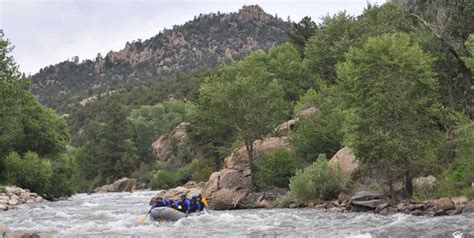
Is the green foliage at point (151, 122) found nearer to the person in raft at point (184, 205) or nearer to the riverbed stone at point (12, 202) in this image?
the riverbed stone at point (12, 202)

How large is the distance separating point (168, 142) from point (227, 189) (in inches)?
2110

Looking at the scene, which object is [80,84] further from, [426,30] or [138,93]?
[426,30]

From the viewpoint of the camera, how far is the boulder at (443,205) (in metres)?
22.8

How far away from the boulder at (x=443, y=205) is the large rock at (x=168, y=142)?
59.0 m

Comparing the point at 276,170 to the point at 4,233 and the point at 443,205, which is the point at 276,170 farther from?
the point at 4,233

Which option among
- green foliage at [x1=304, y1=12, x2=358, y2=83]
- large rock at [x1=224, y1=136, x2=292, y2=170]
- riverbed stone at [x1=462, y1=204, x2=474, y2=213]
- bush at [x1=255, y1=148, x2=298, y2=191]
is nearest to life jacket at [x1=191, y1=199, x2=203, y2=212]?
bush at [x1=255, y1=148, x2=298, y2=191]

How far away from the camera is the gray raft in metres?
25.4

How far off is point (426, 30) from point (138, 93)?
351 feet

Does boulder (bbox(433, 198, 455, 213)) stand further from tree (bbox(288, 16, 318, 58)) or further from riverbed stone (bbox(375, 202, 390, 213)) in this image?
tree (bbox(288, 16, 318, 58))

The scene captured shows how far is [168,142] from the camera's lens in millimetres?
87750

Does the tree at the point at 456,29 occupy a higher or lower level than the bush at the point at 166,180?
higher

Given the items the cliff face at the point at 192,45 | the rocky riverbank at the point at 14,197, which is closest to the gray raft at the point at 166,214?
the rocky riverbank at the point at 14,197

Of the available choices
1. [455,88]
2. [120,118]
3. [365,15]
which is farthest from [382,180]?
[120,118]

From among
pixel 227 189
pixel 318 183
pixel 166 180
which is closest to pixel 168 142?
pixel 166 180
